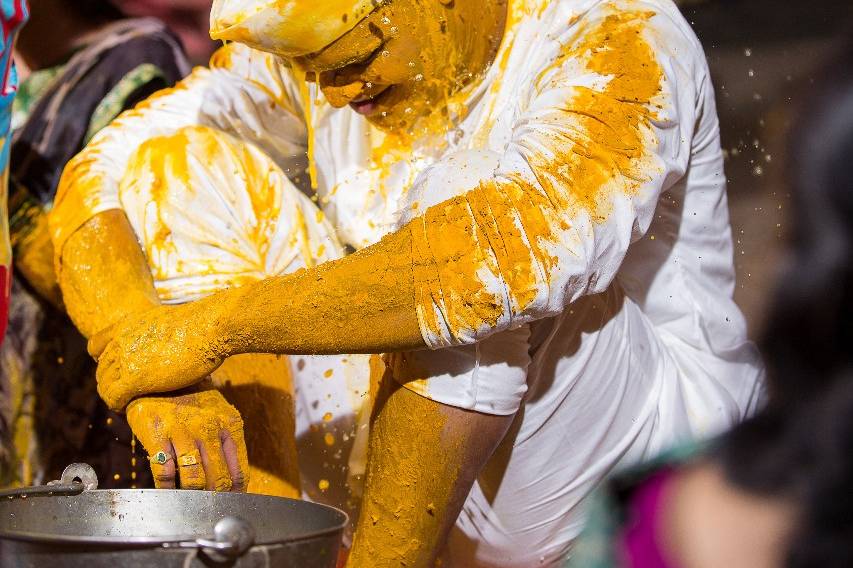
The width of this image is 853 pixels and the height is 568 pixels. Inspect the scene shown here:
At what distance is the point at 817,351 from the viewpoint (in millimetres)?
577

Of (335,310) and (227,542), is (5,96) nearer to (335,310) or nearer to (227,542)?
(335,310)

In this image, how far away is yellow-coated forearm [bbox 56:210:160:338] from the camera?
1.28 meters

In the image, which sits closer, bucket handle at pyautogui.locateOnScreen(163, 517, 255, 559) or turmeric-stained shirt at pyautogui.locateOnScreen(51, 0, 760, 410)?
bucket handle at pyautogui.locateOnScreen(163, 517, 255, 559)

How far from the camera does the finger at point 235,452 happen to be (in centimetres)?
117

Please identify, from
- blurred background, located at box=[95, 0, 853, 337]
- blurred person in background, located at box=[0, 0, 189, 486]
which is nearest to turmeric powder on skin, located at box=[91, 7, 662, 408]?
blurred background, located at box=[95, 0, 853, 337]

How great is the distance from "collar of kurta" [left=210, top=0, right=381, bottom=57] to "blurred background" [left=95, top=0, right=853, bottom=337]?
2.13 ft

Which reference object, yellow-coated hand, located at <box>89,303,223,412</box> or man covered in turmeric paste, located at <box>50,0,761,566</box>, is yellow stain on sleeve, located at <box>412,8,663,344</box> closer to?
man covered in turmeric paste, located at <box>50,0,761,566</box>

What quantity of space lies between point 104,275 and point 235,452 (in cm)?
28

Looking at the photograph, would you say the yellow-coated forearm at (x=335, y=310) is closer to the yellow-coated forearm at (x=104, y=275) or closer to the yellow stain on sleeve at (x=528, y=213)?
the yellow stain on sleeve at (x=528, y=213)

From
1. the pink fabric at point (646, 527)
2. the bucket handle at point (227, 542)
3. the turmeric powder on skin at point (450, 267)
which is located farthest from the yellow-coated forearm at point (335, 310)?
the pink fabric at point (646, 527)

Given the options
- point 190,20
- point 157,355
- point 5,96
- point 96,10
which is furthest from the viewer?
point 190,20

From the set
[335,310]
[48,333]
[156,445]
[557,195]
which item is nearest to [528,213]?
[557,195]

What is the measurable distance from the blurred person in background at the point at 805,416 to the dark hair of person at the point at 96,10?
1.64 m

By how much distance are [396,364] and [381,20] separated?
38 cm
